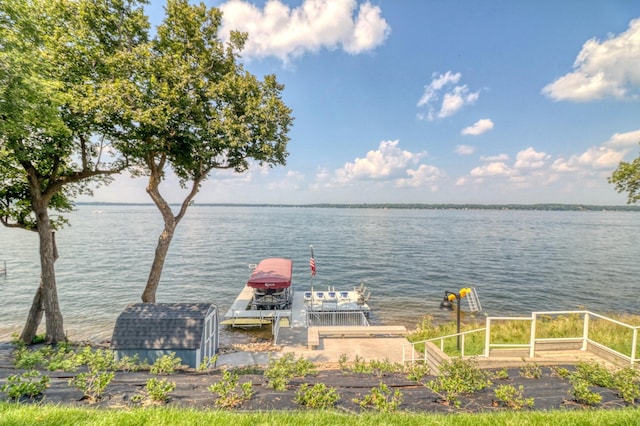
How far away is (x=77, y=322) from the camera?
19.5 meters

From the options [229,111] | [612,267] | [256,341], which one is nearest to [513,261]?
[612,267]

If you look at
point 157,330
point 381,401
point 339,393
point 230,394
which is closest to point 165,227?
point 157,330

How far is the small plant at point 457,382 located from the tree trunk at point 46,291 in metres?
12.4

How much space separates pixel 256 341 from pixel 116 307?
43.9 ft

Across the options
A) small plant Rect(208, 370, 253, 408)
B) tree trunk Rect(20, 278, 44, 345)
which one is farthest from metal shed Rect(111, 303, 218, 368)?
small plant Rect(208, 370, 253, 408)

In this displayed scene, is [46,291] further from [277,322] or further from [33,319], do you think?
[277,322]

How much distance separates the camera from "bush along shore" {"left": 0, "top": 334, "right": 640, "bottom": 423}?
13.9ft

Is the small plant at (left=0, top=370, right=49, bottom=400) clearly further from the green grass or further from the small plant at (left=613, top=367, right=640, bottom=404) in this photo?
the small plant at (left=613, top=367, right=640, bottom=404)

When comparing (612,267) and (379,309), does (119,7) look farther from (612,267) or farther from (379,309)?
(612,267)

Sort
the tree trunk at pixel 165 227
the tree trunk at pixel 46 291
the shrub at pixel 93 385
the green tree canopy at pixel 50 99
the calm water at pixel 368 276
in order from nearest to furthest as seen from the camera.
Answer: the shrub at pixel 93 385 < the green tree canopy at pixel 50 99 < the tree trunk at pixel 46 291 < the tree trunk at pixel 165 227 < the calm water at pixel 368 276

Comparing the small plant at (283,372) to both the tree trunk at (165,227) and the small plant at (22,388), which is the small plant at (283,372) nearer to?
the small plant at (22,388)

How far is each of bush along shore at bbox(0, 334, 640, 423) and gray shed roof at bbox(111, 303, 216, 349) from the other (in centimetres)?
412

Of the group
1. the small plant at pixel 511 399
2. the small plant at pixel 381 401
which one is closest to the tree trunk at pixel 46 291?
the small plant at pixel 381 401

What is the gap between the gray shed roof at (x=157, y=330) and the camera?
31.6 ft
